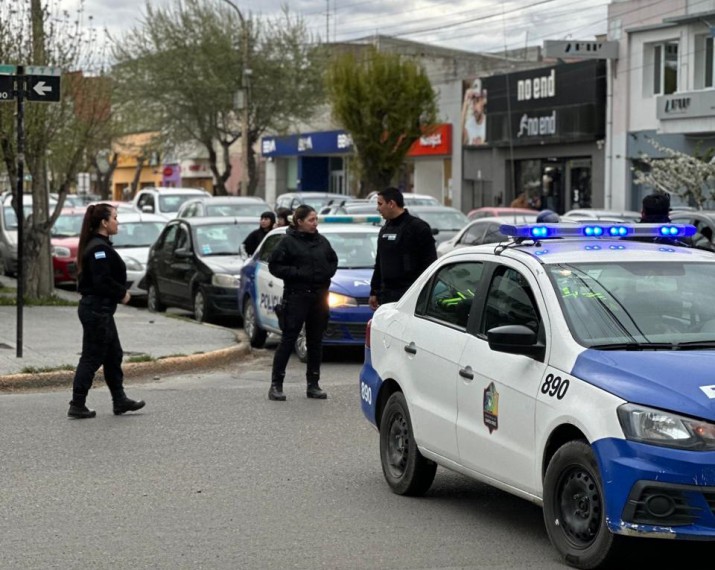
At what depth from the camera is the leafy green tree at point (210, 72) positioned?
177 ft

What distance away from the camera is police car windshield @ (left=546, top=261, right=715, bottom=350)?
6578 mm

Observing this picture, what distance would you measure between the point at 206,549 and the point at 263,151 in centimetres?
6141

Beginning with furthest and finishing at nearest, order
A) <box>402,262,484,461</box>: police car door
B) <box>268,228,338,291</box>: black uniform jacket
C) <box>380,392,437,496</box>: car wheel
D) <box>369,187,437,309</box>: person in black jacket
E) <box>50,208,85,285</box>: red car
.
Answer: <box>50,208,85,285</box>: red car
<box>268,228,338,291</box>: black uniform jacket
<box>369,187,437,309</box>: person in black jacket
<box>380,392,437,496</box>: car wheel
<box>402,262,484,461</box>: police car door

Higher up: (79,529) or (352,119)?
(352,119)

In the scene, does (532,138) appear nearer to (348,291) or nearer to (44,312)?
(44,312)

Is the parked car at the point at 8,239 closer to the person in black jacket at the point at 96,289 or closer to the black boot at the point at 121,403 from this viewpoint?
the black boot at the point at 121,403

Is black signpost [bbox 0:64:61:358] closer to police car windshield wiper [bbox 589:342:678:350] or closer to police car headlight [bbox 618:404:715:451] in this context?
police car windshield wiper [bbox 589:342:678:350]

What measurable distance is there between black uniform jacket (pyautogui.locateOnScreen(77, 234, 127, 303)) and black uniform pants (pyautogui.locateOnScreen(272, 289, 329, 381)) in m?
1.68

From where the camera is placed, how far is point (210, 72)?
53.7 metres

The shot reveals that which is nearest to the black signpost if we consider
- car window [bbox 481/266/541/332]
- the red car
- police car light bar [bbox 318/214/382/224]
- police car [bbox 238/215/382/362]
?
police car [bbox 238/215/382/362]

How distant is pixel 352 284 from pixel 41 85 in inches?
157

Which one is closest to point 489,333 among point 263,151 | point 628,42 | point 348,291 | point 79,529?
point 79,529

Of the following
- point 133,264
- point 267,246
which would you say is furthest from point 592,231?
point 133,264

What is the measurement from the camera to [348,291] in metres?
15.1
